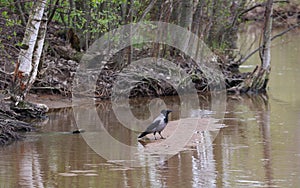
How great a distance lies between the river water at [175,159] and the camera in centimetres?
894

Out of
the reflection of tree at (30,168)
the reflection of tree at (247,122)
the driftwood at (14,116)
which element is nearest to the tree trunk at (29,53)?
the driftwood at (14,116)

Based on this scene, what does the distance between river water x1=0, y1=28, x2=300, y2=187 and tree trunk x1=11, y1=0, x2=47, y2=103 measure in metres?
0.83

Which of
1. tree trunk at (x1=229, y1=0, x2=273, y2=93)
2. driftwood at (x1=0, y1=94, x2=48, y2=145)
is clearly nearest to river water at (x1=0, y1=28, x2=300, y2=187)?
driftwood at (x1=0, y1=94, x2=48, y2=145)

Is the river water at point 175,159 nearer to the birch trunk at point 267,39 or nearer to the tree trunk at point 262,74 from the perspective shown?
the tree trunk at point 262,74

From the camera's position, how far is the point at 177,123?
554 inches

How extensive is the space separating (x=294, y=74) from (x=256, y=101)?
5.74 meters

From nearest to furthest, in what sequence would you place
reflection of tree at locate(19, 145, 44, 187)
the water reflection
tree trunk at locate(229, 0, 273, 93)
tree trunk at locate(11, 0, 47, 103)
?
reflection of tree at locate(19, 145, 44, 187) → the water reflection → tree trunk at locate(11, 0, 47, 103) → tree trunk at locate(229, 0, 273, 93)

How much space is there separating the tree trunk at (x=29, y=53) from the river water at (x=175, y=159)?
32.7 inches

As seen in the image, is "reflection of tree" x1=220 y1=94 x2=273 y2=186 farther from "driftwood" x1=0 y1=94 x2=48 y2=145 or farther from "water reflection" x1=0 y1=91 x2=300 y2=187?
"driftwood" x1=0 y1=94 x2=48 y2=145

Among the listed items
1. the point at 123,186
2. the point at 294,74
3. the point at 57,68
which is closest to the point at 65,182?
the point at 123,186

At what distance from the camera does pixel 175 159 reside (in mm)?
10422

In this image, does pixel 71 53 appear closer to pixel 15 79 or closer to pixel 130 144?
pixel 15 79

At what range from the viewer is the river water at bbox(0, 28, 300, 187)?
29.3ft

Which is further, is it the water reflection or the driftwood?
the driftwood
